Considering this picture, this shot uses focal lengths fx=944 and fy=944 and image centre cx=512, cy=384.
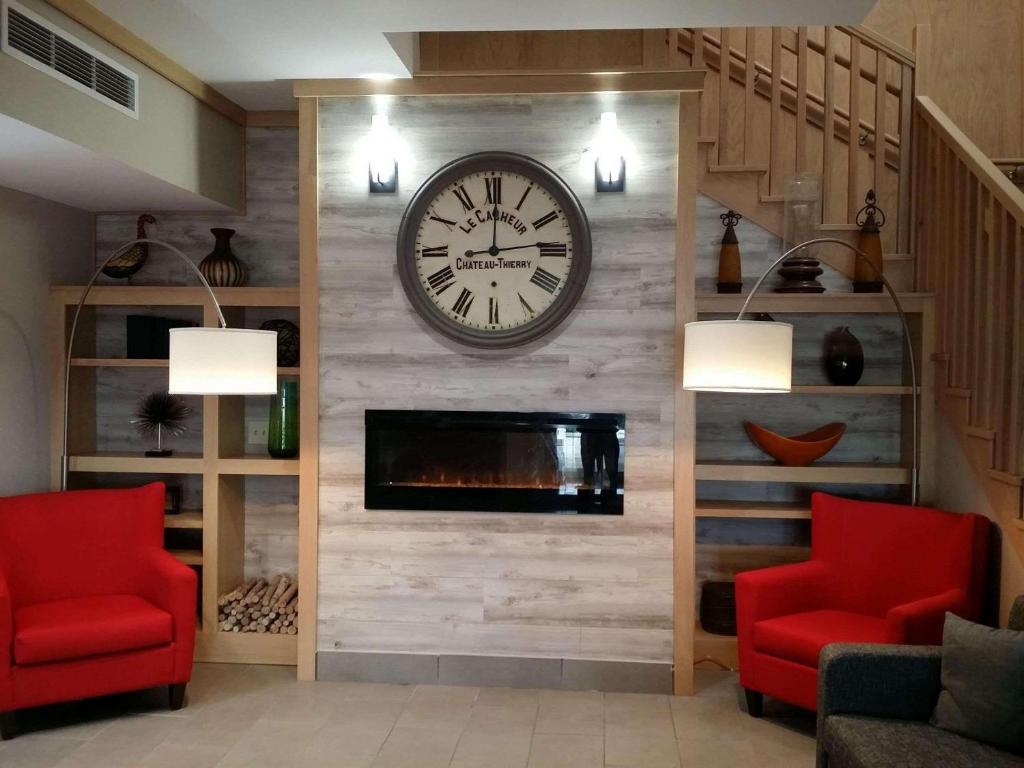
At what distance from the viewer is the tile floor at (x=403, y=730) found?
3398 millimetres

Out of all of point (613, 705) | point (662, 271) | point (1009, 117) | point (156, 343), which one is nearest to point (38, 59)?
point (156, 343)

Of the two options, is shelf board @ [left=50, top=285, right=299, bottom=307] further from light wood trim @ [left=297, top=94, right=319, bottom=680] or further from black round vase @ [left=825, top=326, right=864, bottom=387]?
black round vase @ [left=825, top=326, right=864, bottom=387]

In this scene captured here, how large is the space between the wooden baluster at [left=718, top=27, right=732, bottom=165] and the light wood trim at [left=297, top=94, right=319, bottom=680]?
1921mm

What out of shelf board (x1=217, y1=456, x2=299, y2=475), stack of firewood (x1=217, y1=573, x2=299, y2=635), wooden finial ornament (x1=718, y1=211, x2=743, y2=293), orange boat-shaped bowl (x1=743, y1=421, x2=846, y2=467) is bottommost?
stack of firewood (x1=217, y1=573, x2=299, y2=635)

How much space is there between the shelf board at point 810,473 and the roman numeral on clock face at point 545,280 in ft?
3.42

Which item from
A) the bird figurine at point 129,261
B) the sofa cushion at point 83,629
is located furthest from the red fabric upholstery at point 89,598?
the bird figurine at point 129,261

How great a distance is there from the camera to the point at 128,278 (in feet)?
15.8

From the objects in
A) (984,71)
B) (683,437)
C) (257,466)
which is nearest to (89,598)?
(257,466)

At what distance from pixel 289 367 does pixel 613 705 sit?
2126 millimetres

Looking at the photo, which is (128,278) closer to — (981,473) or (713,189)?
(713,189)

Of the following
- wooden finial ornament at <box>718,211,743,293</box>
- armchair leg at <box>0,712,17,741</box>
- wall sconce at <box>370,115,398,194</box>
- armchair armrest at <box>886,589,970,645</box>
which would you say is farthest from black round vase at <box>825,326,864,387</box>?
armchair leg at <box>0,712,17,741</box>

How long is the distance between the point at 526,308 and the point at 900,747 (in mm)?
2234

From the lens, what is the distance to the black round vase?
14.2 ft

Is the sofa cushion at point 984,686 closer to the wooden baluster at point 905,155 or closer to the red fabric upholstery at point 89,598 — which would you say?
the wooden baluster at point 905,155
